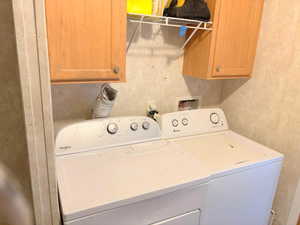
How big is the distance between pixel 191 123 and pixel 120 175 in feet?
2.42

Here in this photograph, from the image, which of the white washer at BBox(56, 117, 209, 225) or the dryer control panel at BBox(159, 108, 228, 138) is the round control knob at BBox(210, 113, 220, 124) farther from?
the white washer at BBox(56, 117, 209, 225)

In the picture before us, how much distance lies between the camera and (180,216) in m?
1.12

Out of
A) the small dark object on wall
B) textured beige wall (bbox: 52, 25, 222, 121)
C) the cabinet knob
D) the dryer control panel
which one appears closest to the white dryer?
the dryer control panel

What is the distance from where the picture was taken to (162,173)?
3.70 feet

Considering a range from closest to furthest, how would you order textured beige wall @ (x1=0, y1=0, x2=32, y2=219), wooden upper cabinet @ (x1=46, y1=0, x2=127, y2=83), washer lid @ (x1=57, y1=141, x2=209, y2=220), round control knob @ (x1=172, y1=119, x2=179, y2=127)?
textured beige wall @ (x1=0, y1=0, x2=32, y2=219), washer lid @ (x1=57, y1=141, x2=209, y2=220), wooden upper cabinet @ (x1=46, y1=0, x2=127, y2=83), round control knob @ (x1=172, y1=119, x2=179, y2=127)

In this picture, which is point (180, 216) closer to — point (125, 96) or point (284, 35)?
point (125, 96)

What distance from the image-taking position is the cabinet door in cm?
143

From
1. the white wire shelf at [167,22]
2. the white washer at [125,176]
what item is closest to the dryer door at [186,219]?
the white washer at [125,176]

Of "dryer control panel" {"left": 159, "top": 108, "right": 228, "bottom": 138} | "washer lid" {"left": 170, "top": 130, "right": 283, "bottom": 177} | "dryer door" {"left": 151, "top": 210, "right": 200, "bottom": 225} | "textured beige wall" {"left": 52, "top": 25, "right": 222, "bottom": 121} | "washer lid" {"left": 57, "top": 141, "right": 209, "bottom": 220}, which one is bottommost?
"dryer door" {"left": 151, "top": 210, "right": 200, "bottom": 225}

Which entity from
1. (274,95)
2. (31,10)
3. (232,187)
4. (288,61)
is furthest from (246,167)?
(31,10)

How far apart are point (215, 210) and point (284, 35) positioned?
120 centimetres

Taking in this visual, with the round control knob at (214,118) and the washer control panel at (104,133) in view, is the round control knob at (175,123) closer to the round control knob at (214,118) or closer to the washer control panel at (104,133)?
the washer control panel at (104,133)

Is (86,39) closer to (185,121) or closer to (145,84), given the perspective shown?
(145,84)

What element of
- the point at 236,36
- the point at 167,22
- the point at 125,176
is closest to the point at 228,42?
the point at 236,36
